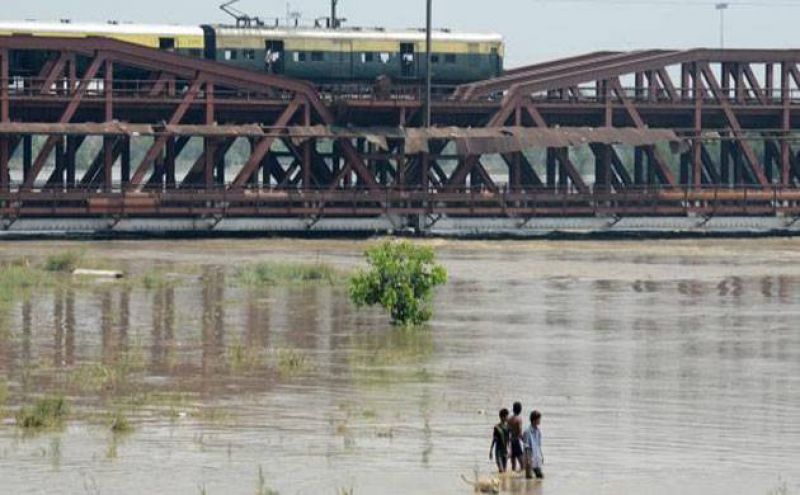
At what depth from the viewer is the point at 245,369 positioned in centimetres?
4269

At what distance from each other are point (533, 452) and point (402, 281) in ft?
70.1

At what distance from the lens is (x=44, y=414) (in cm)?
3528

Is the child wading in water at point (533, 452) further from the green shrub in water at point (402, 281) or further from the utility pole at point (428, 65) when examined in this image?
the utility pole at point (428, 65)

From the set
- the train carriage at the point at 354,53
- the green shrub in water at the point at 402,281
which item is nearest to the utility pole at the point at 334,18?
the train carriage at the point at 354,53

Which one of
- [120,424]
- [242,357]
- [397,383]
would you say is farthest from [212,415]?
[242,357]

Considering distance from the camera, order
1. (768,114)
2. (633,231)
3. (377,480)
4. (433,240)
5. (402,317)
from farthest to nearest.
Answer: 1. (768,114)
2. (633,231)
3. (433,240)
4. (402,317)
5. (377,480)

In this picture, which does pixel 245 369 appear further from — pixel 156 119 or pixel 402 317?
pixel 156 119

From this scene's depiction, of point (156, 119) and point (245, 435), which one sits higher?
point (156, 119)

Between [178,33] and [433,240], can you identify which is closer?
[433,240]

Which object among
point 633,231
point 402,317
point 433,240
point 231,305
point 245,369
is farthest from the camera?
point 633,231

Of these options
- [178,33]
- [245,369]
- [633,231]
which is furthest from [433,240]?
[245,369]

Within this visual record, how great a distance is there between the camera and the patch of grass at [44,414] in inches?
1369

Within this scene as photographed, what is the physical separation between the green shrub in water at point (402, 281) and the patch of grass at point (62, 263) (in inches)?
641

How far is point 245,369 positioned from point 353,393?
373 centimetres
